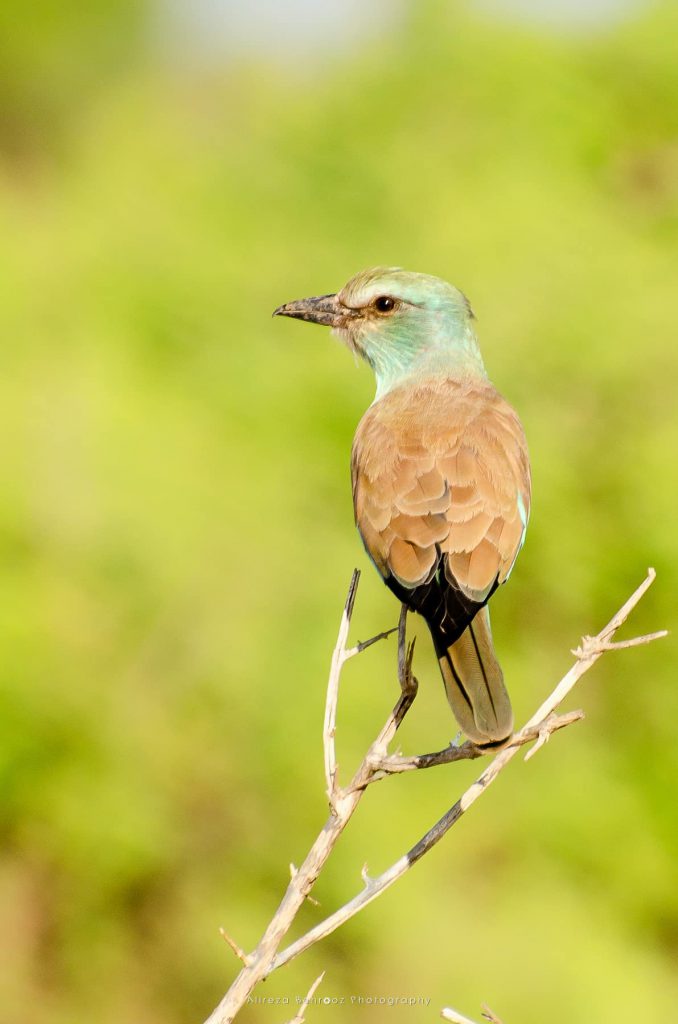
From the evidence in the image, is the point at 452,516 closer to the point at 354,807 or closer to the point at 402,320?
the point at 354,807

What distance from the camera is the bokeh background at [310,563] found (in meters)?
5.00

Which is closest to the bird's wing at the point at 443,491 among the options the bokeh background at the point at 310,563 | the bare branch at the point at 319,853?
the bare branch at the point at 319,853

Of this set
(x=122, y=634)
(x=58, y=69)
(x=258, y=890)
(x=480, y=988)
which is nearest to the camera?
(x=480, y=988)

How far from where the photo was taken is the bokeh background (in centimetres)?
500

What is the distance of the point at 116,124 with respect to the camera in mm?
8266

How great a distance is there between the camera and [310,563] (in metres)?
5.52

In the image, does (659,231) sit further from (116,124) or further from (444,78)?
(116,124)

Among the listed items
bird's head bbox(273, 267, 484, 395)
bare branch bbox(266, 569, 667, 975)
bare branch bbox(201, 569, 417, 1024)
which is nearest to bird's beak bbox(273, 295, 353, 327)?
bird's head bbox(273, 267, 484, 395)

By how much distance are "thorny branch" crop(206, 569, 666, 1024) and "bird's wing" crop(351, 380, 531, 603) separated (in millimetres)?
389

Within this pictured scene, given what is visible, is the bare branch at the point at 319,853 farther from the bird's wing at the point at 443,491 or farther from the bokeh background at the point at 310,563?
the bokeh background at the point at 310,563

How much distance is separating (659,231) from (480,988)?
13.8 ft

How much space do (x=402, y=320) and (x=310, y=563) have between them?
7.03ft

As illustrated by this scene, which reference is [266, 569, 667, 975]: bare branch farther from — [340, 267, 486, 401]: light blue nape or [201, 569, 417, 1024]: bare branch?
[340, 267, 486, 401]: light blue nape

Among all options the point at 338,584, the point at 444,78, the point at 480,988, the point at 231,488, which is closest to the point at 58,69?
the point at 444,78
